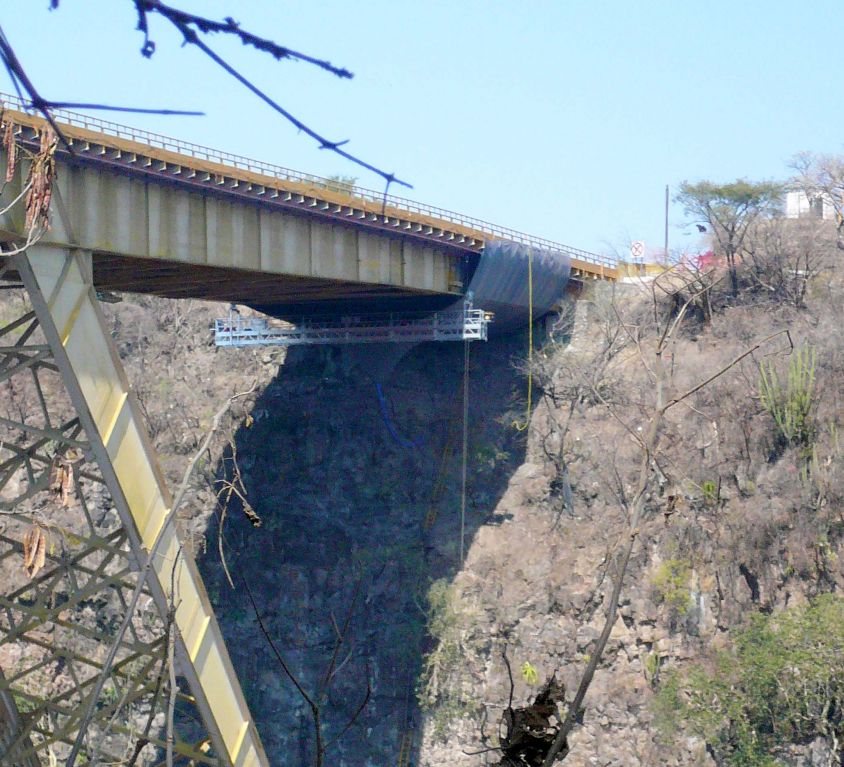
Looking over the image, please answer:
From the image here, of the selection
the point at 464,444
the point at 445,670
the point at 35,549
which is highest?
the point at 35,549

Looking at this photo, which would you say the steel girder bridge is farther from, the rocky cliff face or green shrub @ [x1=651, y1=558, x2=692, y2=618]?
green shrub @ [x1=651, y1=558, x2=692, y2=618]

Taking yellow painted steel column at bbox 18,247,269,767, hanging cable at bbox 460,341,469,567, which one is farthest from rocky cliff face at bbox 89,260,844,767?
yellow painted steel column at bbox 18,247,269,767

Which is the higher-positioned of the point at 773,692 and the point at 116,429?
the point at 116,429

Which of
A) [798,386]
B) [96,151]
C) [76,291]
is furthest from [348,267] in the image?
[798,386]

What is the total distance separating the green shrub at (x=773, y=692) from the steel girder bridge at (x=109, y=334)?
502 inches

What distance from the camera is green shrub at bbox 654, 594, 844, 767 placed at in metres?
29.2

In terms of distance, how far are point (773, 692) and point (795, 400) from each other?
940 cm

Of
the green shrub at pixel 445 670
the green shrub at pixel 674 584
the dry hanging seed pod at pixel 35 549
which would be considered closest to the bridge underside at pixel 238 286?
the green shrub at pixel 445 670

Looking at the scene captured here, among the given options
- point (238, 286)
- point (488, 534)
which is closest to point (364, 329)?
point (238, 286)

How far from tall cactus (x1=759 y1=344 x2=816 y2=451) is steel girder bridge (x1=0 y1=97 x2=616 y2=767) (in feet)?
28.5

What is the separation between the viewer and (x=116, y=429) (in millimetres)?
20203

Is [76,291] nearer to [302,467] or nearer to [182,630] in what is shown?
[182,630]

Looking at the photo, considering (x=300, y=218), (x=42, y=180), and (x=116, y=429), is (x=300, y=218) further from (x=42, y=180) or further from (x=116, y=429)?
(x=42, y=180)

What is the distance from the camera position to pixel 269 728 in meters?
35.3
